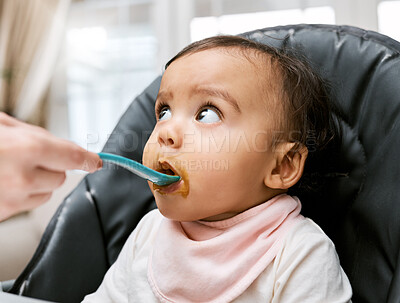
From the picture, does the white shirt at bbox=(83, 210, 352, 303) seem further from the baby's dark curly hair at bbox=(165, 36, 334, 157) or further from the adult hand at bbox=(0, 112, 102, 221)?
the adult hand at bbox=(0, 112, 102, 221)

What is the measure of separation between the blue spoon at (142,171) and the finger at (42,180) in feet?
0.32

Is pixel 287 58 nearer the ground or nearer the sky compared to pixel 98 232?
nearer the sky

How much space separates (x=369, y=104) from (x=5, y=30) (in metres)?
2.67

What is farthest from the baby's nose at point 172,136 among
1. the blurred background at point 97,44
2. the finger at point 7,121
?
the blurred background at point 97,44

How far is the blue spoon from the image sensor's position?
2.00 feet

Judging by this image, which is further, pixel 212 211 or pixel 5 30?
pixel 5 30

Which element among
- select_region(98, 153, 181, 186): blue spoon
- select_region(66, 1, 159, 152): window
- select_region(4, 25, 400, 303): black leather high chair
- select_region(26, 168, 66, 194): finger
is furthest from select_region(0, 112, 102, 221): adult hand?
select_region(66, 1, 159, 152): window

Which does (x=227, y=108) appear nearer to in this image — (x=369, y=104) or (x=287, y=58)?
(x=287, y=58)

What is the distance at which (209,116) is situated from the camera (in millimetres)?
756

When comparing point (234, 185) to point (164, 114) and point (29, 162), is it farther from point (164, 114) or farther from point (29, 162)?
point (29, 162)

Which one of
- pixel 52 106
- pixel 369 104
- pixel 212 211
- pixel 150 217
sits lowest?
pixel 52 106

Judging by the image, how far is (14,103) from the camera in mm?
2797

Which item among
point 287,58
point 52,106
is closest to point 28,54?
point 52,106

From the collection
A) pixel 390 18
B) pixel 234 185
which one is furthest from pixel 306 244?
pixel 390 18
